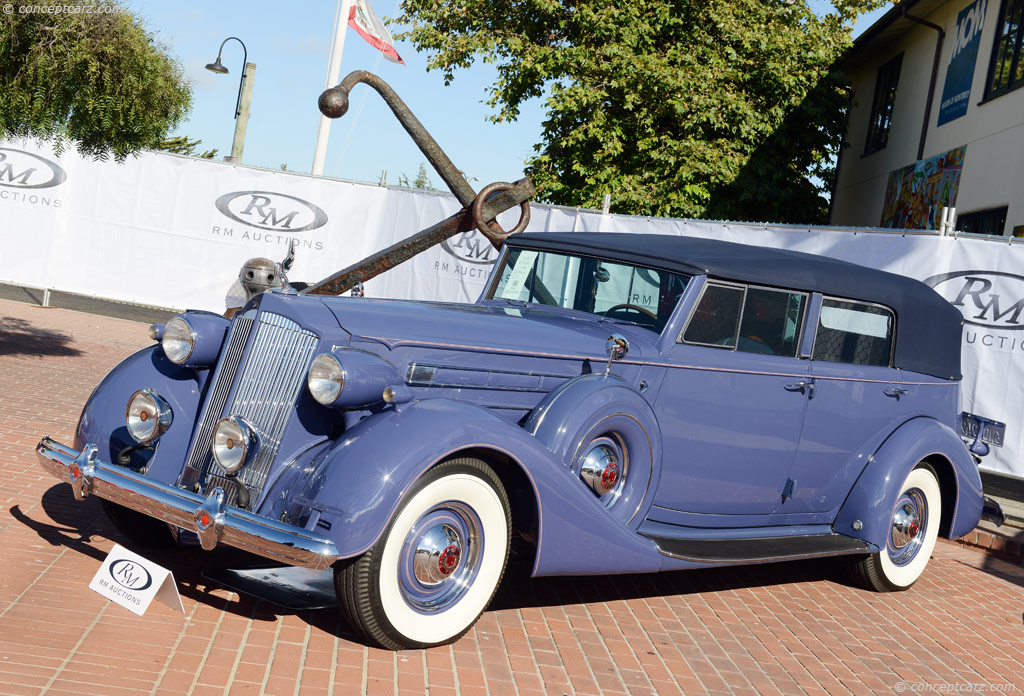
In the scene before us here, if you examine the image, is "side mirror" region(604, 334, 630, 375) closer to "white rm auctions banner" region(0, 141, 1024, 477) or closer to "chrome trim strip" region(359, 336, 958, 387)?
"chrome trim strip" region(359, 336, 958, 387)

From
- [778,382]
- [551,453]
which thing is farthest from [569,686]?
[778,382]

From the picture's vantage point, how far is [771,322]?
493 cm

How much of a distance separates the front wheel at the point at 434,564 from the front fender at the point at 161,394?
103cm

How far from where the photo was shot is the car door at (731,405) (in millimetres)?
Answer: 4531

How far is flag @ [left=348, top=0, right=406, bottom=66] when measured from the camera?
13.6 meters

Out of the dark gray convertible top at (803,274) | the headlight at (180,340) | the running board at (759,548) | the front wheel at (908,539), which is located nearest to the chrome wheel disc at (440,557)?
the running board at (759,548)

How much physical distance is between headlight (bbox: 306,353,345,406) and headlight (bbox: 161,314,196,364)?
0.83 metres

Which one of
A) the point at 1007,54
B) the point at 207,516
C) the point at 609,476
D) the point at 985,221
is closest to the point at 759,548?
the point at 609,476

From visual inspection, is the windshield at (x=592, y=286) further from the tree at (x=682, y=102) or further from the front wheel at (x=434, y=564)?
the tree at (x=682, y=102)

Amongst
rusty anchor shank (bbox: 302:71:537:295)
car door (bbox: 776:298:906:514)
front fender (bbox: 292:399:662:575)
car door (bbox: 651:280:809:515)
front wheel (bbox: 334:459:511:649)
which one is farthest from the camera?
rusty anchor shank (bbox: 302:71:537:295)

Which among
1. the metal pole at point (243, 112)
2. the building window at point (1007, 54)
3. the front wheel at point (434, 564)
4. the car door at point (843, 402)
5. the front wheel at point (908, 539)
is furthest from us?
the metal pole at point (243, 112)

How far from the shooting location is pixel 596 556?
3908 mm

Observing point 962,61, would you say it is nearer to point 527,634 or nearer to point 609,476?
point 609,476

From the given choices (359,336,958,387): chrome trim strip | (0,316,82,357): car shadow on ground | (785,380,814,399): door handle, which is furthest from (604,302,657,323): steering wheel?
(0,316,82,357): car shadow on ground
